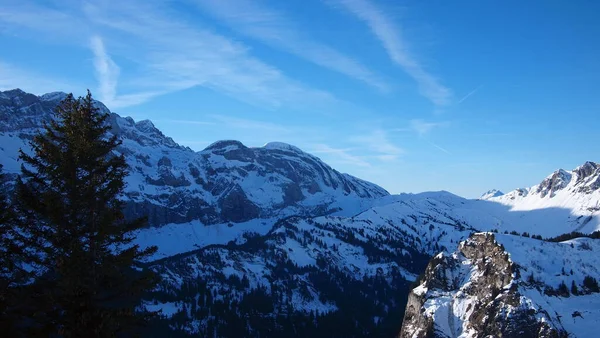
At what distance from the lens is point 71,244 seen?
21516 mm

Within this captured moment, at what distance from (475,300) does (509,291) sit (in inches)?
452

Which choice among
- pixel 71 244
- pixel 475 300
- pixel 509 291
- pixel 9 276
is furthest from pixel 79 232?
pixel 475 300

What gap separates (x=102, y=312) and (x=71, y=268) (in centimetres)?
243

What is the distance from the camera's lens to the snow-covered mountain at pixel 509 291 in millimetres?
92500

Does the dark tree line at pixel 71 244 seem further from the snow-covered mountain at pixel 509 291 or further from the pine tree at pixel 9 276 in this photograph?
the snow-covered mountain at pixel 509 291

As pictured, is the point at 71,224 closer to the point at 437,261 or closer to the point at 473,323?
the point at 473,323

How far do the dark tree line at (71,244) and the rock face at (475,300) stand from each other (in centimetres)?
8921

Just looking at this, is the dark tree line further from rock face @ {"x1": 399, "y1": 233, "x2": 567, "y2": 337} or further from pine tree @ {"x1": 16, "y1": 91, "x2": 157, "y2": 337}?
rock face @ {"x1": 399, "y1": 233, "x2": 567, "y2": 337}

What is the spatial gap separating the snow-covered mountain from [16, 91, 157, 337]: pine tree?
89.1 m

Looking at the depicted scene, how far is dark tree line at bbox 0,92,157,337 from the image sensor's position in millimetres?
20281

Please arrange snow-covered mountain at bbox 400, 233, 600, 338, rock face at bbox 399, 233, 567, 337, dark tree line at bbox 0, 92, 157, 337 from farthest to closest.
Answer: rock face at bbox 399, 233, 567, 337
snow-covered mountain at bbox 400, 233, 600, 338
dark tree line at bbox 0, 92, 157, 337

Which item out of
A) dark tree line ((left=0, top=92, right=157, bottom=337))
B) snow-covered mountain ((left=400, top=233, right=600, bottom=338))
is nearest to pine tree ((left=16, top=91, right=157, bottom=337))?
dark tree line ((left=0, top=92, right=157, bottom=337))

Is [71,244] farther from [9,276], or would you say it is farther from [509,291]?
[509,291]

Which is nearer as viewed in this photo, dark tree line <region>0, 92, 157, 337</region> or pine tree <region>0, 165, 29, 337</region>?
pine tree <region>0, 165, 29, 337</region>
